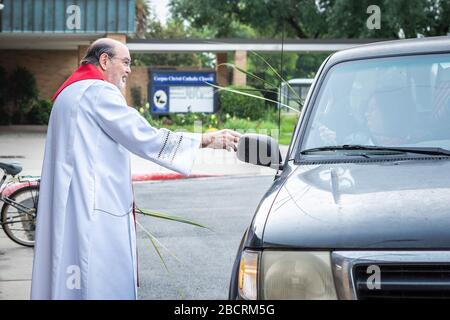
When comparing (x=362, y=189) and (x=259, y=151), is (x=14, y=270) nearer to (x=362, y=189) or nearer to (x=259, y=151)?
(x=259, y=151)

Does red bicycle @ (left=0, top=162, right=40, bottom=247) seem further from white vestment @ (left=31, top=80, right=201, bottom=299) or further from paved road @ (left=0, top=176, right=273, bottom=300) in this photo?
white vestment @ (left=31, top=80, right=201, bottom=299)

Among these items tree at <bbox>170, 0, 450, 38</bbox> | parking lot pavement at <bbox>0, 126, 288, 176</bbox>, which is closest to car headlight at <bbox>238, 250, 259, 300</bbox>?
parking lot pavement at <bbox>0, 126, 288, 176</bbox>

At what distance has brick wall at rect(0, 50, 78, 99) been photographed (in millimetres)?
38031

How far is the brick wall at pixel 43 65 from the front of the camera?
3803 cm

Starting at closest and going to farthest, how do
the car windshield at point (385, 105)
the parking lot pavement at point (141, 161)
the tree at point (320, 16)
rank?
1. the car windshield at point (385, 105)
2. the parking lot pavement at point (141, 161)
3. the tree at point (320, 16)

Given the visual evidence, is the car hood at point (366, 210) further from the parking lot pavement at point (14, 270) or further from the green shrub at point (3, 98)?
the green shrub at point (3, 98)

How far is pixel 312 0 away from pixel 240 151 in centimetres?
3832

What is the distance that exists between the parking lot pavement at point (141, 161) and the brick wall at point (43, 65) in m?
9.53

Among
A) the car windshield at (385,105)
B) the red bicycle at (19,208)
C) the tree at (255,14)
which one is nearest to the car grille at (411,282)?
the car windshield at (385,105)

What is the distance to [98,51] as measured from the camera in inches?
184

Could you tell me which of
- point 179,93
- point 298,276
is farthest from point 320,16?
point 298,276

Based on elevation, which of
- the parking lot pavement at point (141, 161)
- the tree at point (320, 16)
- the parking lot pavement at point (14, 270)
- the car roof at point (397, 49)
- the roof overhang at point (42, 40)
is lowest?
the parking lot pavement at point (141, 161)

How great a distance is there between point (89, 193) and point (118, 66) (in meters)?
0.75

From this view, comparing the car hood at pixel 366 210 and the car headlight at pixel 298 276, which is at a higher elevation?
the car hood at pixel 366 210
